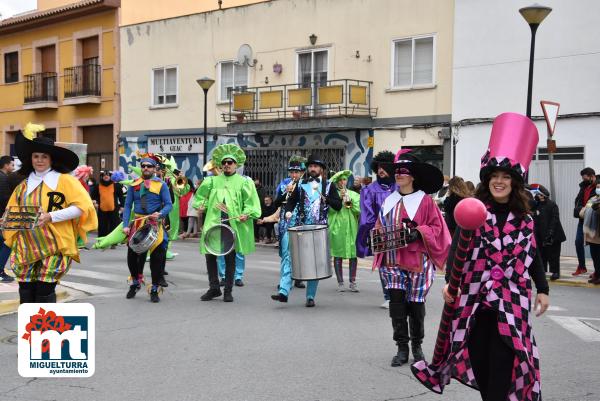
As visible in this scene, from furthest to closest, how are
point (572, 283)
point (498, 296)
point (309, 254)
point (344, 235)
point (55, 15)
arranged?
point (55, 15) → point (572, 283) → point (344, 235) → point (309, 254) → point (498, 296)

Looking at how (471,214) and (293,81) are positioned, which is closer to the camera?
(471,214)

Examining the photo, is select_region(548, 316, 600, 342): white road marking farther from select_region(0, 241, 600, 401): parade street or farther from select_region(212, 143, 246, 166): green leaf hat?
select_region(212, 143, 246, 166): green leaf hat

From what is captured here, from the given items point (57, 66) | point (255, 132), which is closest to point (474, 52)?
point (255, 132)

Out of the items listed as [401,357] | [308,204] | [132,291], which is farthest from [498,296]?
[132,291]

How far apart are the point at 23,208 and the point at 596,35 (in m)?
14.8

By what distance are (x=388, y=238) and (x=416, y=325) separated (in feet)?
2.55

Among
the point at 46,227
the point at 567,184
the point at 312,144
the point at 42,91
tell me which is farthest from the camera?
the point at 42,91

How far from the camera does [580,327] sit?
896cm

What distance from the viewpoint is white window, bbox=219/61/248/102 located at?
1019 inches

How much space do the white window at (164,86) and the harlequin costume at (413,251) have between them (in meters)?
22.2

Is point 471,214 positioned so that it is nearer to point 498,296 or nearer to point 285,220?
point 498,296

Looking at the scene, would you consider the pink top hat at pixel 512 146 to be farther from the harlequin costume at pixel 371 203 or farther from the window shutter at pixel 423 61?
the window shutter at pixel 423 61

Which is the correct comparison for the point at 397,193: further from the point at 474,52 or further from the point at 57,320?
the point at 474,52

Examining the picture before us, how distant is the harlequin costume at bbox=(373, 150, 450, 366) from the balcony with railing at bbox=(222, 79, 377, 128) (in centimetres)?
1533
